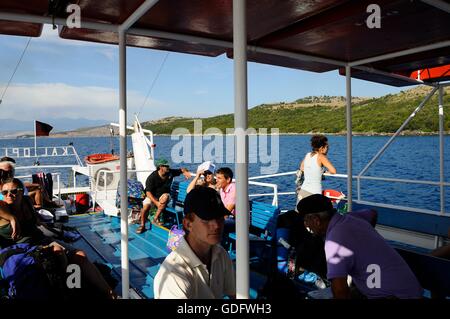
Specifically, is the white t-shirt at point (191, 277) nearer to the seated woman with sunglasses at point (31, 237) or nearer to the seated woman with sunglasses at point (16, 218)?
the seated woman with sunglasses at point (31, 237)

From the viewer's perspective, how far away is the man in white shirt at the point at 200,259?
61.9 inches

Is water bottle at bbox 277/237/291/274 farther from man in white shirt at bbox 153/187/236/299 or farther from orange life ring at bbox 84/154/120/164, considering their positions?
orange life ring at bbox 84/154/120/164

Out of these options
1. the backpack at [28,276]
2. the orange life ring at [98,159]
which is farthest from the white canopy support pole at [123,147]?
the orange life ring at [98,159]

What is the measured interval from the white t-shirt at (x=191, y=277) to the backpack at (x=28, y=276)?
1110 millimetres

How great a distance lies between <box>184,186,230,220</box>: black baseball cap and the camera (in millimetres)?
1771

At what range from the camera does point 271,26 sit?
303 cm

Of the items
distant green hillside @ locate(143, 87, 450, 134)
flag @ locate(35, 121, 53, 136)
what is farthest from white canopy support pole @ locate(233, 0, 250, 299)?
distant green hillside @ locate(143, 87, 450, 134)

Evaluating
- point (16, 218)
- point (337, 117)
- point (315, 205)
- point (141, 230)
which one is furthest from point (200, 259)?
point (337, 117)

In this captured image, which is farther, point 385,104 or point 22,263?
point 385,104

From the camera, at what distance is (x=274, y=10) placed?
267cm
